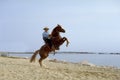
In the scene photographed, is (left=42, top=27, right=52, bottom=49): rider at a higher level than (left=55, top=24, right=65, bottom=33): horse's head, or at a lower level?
lower

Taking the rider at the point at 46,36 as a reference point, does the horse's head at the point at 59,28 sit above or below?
above

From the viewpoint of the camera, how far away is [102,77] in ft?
58.9

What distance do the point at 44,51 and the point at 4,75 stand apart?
4504mm

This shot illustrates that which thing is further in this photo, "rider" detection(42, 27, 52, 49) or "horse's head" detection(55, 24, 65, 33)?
"rider" detection(42, 27, 52, 49)

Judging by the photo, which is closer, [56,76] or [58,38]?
[56,76]

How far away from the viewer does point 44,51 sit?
20.7 metres

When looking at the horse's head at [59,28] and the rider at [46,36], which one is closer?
the horse's head at [59,28]

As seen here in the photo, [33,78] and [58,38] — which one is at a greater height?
[58,38]

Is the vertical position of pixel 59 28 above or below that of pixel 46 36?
above

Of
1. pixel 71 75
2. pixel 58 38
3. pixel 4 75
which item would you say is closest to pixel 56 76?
pixel 71 75

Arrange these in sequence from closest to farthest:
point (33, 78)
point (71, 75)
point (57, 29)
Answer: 1. point (33, 78)
2. point (71, 75)
3. point (57, 29)

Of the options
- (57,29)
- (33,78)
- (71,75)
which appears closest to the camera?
(33,78)

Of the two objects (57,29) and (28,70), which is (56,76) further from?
(57,29)

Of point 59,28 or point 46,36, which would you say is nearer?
point 59,28
